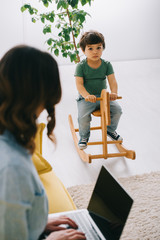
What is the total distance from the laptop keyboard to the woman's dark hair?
46 cm

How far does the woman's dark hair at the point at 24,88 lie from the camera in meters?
0.63

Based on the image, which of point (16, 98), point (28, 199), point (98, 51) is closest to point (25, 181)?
point (28, 199)

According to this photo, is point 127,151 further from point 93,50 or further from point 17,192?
point 17,192

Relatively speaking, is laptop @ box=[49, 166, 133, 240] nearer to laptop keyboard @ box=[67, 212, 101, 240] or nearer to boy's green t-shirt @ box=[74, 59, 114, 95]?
laptop keyboard @ box=[67, 212, 101, 240]

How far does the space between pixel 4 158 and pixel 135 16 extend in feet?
16.8

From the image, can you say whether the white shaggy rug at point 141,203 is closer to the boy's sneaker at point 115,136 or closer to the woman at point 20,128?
the boy's sneaker at point 115,136

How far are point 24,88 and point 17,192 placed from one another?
0.24 metres

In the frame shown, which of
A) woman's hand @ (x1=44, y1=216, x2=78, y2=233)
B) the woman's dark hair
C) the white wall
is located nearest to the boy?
woman's hand @ (x1=44, y1=216, x2=78, y2=233)

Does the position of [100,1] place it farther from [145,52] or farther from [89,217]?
[89,217]

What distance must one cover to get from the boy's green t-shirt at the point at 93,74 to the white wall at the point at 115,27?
9.68ft

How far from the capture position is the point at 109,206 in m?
0.99

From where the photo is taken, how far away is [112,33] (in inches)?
204

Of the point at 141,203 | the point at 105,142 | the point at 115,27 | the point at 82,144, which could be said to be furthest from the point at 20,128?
the point at 115,27

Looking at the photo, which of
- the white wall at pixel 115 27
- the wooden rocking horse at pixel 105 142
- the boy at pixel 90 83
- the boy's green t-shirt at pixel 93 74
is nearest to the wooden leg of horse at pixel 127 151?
the wooden rocking horse at pixel 105 142
